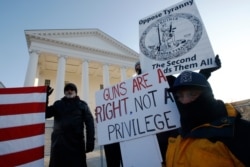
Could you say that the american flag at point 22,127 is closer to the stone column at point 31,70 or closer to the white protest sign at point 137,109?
the white protest sign at point 137,109

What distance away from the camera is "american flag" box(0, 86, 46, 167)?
250cm

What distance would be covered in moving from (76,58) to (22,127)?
2576 cm

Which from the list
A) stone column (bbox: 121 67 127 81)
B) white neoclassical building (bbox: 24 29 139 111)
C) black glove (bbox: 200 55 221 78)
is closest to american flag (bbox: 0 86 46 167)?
black glove (bbox: 200 55 221 78)

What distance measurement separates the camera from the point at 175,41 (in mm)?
2906

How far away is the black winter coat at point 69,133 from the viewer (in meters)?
3.11

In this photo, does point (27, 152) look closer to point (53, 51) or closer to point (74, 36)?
point (53, 51)

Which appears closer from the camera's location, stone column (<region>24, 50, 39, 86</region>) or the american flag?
the american flag

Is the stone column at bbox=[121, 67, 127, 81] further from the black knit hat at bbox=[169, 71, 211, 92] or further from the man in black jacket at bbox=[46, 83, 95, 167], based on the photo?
the black knit hat at bbox=[169, 71, 211, 92]

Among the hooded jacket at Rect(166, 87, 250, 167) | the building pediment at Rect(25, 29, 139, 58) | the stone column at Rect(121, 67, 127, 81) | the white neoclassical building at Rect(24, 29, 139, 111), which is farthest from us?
the stone column at Rect(121, 67, 127, 81)

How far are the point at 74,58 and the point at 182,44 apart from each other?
26023mm

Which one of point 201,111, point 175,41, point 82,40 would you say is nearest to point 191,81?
A: point 201,111

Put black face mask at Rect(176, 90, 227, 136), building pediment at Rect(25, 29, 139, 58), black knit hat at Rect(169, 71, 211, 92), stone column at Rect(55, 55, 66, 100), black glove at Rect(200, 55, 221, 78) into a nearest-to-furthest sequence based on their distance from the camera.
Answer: black face mask at Rect(176, 90, 227, 136) → black knit hat at Rect(169, 71, 211, 92) → black glove at Rect(200, 55, 221, 78) → stone column at Rect(55, 55, 66, 100) → building pediment at Rect(25, 29, 139, 58)

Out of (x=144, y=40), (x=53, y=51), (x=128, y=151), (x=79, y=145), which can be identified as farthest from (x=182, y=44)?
(x=53, y=51)

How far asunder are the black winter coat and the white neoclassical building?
20244mm
